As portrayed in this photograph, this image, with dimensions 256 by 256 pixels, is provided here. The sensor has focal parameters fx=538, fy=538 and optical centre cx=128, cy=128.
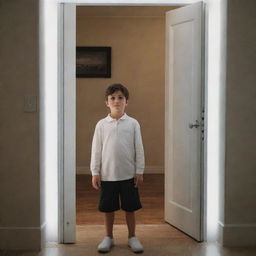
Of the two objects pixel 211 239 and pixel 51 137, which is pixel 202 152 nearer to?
pixel 211 239

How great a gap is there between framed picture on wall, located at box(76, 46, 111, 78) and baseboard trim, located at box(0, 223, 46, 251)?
4.03 meters

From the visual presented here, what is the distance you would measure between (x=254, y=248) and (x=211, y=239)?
1.15ft

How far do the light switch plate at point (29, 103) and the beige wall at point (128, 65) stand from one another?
3.81 metres

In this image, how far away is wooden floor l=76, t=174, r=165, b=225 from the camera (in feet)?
16.3

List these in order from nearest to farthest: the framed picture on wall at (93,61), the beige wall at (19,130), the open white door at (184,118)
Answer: the beige wall at (19,130) → the open white door at (184,118) → the framed picture on wall at (93,61)

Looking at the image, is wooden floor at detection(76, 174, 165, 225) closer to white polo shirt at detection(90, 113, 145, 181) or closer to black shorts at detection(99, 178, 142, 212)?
black shorts at detection(99, 178, 142, 212)

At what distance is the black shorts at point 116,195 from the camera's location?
394 centimetres

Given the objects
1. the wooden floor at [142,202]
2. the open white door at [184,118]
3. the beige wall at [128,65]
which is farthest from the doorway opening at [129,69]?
the open white door at [184,118]

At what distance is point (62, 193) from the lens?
A: 13.4 ft

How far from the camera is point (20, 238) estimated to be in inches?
155

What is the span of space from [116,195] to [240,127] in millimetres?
1044

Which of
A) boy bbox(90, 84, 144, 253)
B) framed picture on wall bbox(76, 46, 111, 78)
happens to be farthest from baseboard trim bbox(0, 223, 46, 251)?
framed picture on wall bbox(76, 46, 111, 78)

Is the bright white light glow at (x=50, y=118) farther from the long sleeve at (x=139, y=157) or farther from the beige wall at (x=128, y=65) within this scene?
the beige wall at (x=128, y=65)

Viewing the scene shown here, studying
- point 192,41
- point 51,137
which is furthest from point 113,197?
point 192,41
